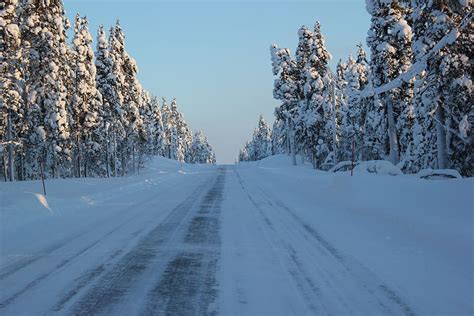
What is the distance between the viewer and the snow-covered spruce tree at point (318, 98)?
144 feet

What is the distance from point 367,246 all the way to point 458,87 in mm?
11525

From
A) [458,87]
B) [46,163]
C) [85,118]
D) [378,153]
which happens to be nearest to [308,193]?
[458,87]

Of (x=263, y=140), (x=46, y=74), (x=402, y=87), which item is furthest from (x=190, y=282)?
(x=263, y=140)

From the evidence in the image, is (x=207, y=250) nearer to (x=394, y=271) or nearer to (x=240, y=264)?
(x=240, y=264)

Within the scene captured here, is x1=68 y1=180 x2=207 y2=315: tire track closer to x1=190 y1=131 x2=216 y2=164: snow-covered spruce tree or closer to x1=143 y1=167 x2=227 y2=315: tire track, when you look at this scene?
x1=143 y1=167 x2=227 y2=315: tire track

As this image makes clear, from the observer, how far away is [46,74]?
98.4ft

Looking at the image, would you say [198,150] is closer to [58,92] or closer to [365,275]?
[58,92]

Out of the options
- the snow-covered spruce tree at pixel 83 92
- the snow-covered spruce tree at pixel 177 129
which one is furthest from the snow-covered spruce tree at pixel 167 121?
the snow-covered spruce tree at pixel 83 92

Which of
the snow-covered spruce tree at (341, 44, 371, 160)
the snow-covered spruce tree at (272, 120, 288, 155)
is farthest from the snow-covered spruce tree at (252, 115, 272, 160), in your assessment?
the snow-covered spruce tree at (341, 44, 371, 160)

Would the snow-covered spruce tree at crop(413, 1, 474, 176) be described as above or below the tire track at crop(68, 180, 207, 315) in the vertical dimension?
above

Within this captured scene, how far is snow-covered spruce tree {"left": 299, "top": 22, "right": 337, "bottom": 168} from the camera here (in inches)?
1722

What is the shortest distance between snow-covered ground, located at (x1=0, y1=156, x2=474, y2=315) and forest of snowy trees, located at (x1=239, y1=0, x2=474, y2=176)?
5971mm

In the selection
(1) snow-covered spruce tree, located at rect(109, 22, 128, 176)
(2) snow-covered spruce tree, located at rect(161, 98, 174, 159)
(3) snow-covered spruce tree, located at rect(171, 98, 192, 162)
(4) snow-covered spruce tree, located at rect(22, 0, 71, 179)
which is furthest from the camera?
(3) snow-covered spruce tree, located at rect(171, 98, 192, 162)

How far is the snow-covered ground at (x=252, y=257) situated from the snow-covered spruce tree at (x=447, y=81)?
6.59 metres
